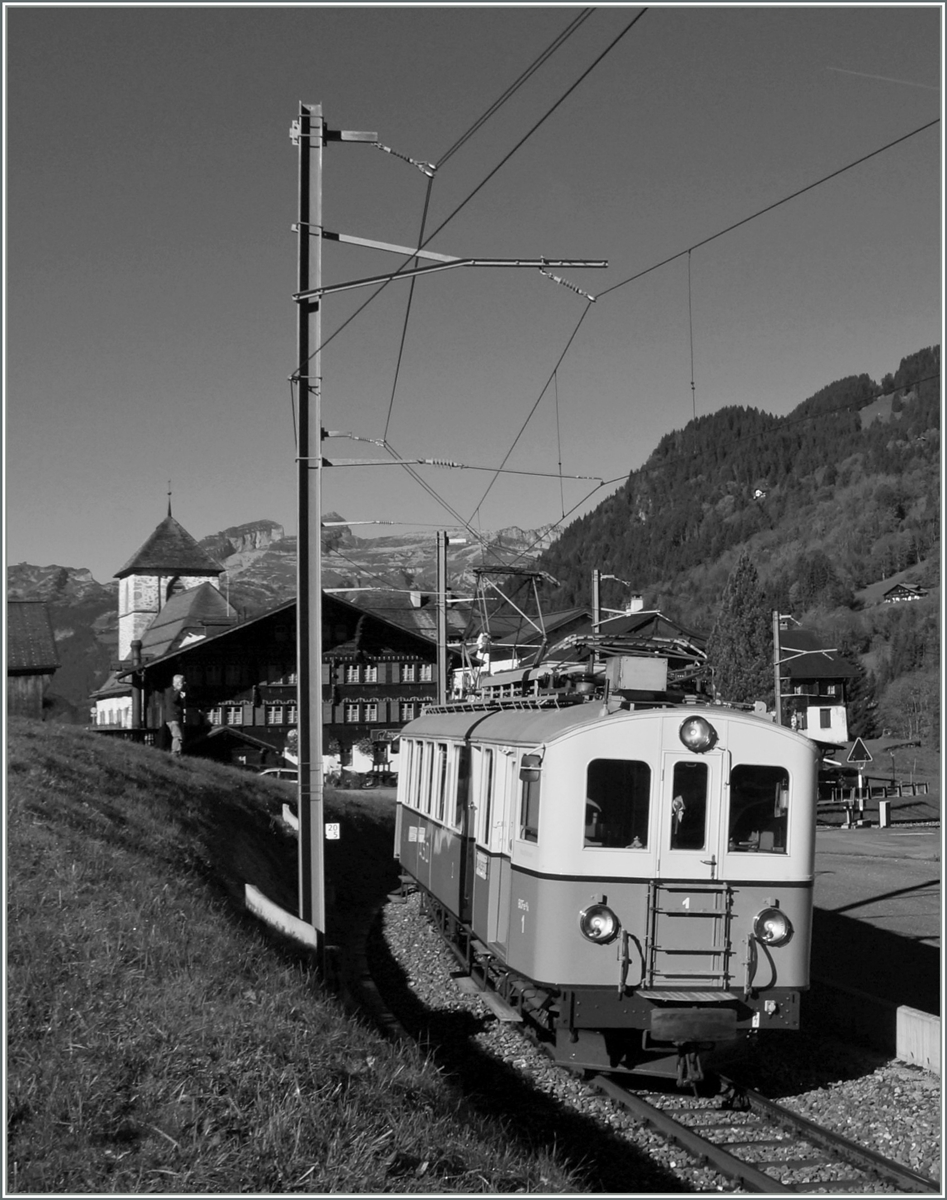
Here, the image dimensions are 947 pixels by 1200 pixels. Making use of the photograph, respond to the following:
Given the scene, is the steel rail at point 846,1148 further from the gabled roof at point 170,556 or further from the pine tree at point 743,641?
the gabled roof at point 170,556

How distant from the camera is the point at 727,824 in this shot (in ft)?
30.1

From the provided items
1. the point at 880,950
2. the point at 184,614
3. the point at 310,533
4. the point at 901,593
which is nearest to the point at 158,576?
the point at 184,614

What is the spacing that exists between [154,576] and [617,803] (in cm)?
9355

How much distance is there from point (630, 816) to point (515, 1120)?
235 centimetres

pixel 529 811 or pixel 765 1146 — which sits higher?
pixel 529 811

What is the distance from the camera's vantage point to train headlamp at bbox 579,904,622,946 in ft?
29.2

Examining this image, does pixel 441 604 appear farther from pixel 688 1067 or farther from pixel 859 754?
pixel 859 754

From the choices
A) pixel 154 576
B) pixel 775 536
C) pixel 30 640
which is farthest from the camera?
pixel 775 536

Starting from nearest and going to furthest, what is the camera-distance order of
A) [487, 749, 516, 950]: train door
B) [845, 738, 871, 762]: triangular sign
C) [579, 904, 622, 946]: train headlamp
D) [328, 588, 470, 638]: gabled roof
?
[579, 904, 622, 946]: train headlamp → [487, 749, 516, 950]: train door → [845, 738, 871, 762]: triangular sign → [328, 588, 470, 638]: gabled roof

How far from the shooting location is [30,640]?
122 ft

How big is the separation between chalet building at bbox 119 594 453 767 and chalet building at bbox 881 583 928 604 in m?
58.2

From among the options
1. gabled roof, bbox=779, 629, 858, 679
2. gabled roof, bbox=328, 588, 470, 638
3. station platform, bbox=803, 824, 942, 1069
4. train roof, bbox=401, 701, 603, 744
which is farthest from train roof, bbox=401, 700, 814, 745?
gabled roof, bbox=779, 629, 858, 679

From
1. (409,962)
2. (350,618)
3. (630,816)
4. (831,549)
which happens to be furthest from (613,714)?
(831,549)

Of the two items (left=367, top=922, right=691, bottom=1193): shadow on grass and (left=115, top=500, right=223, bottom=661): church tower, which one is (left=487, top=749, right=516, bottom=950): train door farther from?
(left=115, top=500, right=223, bottom=661): church tower
